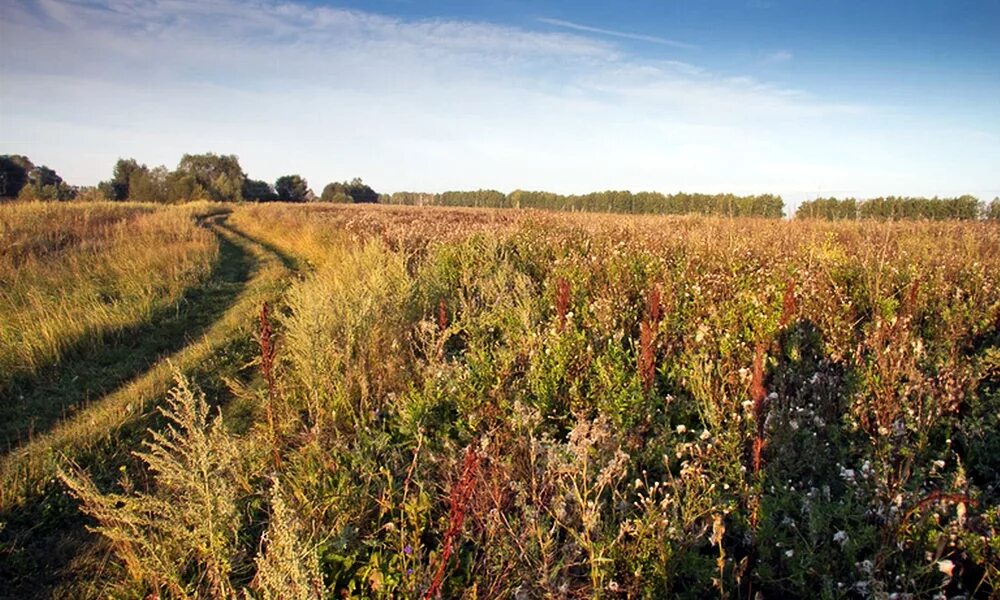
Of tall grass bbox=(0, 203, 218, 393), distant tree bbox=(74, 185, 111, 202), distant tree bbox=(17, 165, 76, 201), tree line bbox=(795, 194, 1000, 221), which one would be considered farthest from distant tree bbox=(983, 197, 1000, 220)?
distant tree bbox=(74, 185, 111, 202)

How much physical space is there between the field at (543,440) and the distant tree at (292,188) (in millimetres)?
73269

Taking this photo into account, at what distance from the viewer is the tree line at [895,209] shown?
43.0ft

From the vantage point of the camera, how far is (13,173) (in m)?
45.6

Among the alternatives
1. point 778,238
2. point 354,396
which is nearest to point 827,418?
point 354,396

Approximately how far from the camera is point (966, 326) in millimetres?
4520

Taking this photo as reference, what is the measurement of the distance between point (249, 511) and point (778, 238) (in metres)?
8.59

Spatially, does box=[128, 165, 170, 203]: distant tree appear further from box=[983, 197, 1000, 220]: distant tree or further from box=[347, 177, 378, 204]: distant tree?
box=[983, 197, 1000, 220]: distant tree

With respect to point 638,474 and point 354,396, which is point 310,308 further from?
point 638,474

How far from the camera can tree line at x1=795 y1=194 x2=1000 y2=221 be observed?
13.1 m

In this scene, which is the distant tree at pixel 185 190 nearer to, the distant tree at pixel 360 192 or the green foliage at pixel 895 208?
the distant tree at pixel 360 192

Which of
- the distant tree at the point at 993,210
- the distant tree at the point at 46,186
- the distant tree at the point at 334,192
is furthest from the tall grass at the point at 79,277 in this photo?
the distant tree at the point at 334,192

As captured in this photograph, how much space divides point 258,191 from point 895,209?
70.1 m

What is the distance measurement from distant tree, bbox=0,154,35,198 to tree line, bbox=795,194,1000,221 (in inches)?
2143

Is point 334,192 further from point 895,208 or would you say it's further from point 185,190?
point 895,208
